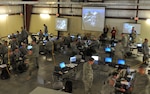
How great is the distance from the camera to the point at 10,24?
2116cm

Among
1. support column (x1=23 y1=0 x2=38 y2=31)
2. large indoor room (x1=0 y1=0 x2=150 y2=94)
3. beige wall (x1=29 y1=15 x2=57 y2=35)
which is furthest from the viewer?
support column (x1=23 y1=0 x2=38 y2=31)

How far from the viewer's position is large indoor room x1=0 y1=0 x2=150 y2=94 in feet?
26.8

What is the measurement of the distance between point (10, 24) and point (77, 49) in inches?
415

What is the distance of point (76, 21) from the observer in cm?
2109

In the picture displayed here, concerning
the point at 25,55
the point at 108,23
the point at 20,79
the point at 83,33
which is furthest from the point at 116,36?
the point at 20,79

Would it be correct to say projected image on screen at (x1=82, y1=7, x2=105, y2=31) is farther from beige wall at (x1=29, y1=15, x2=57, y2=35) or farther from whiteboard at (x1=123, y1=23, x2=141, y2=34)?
beige wall at (x1=29, y1=15, x2=57, y2=35)

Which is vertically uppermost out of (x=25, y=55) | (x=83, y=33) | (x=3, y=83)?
(x=83, y=33)

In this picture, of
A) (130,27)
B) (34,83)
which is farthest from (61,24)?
(34,83)

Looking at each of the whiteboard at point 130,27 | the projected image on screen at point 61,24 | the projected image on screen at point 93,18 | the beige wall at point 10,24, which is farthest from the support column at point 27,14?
the whiteboard at point 130,27

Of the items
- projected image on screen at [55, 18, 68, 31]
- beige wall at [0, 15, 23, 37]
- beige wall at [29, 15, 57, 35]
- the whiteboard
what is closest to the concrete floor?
the whiteboard

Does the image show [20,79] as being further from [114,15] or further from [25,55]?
[114,15]

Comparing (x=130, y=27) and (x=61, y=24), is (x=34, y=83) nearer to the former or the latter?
(x=130, y=27)

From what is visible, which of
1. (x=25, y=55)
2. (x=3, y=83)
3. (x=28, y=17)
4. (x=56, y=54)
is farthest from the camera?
(x=28, y=17)

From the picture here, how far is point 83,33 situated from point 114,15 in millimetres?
3784
